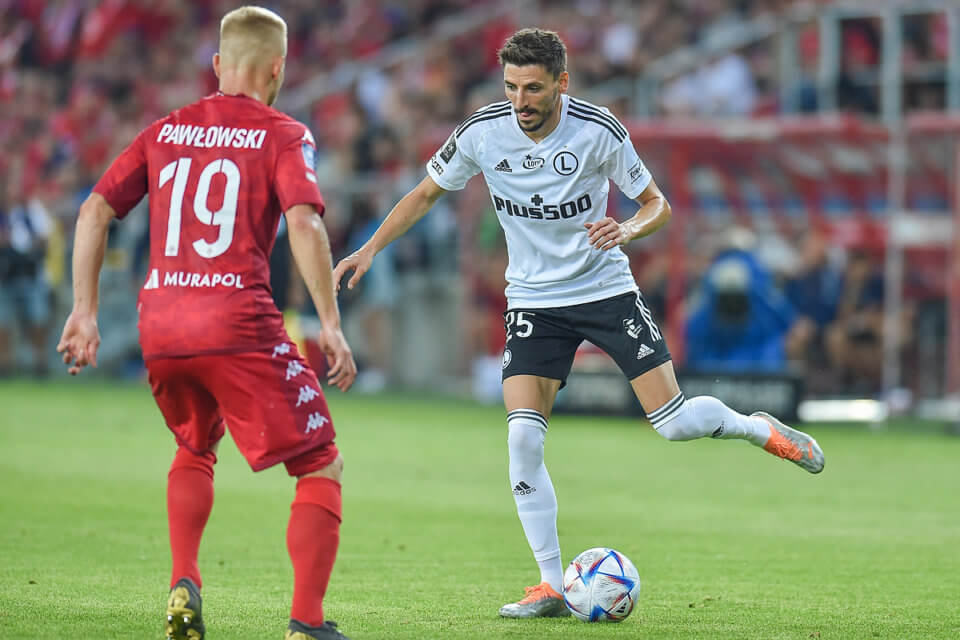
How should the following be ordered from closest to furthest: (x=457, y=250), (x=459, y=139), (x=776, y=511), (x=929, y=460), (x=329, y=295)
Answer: (x=329, y=295)
(x=459, y=139)
(x=776, y=511)
(x=929, y=460)
(x=457, y=250)

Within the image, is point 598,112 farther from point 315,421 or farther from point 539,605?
point 315,421

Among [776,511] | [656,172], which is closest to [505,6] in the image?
[656,172]

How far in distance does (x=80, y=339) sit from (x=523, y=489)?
7.32ft

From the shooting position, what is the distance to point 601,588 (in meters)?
6.50

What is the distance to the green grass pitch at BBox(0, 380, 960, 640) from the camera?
6430 millimetres

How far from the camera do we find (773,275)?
18703mm

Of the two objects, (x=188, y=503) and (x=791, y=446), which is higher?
(x=791, y=446)

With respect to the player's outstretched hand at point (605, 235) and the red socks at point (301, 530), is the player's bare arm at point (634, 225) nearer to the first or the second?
the player's outstretched hand at point (605, 235)

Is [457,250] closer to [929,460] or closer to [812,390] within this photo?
[812,390]

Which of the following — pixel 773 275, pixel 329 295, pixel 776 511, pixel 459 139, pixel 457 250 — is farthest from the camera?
pixel 457 250

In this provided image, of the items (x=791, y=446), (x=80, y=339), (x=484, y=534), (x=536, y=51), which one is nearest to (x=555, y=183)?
(x=536, y=51)

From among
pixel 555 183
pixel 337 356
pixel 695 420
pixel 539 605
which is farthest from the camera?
pixel 695 420

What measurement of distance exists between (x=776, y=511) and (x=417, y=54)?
15.2 meters

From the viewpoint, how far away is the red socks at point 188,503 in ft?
18.5
